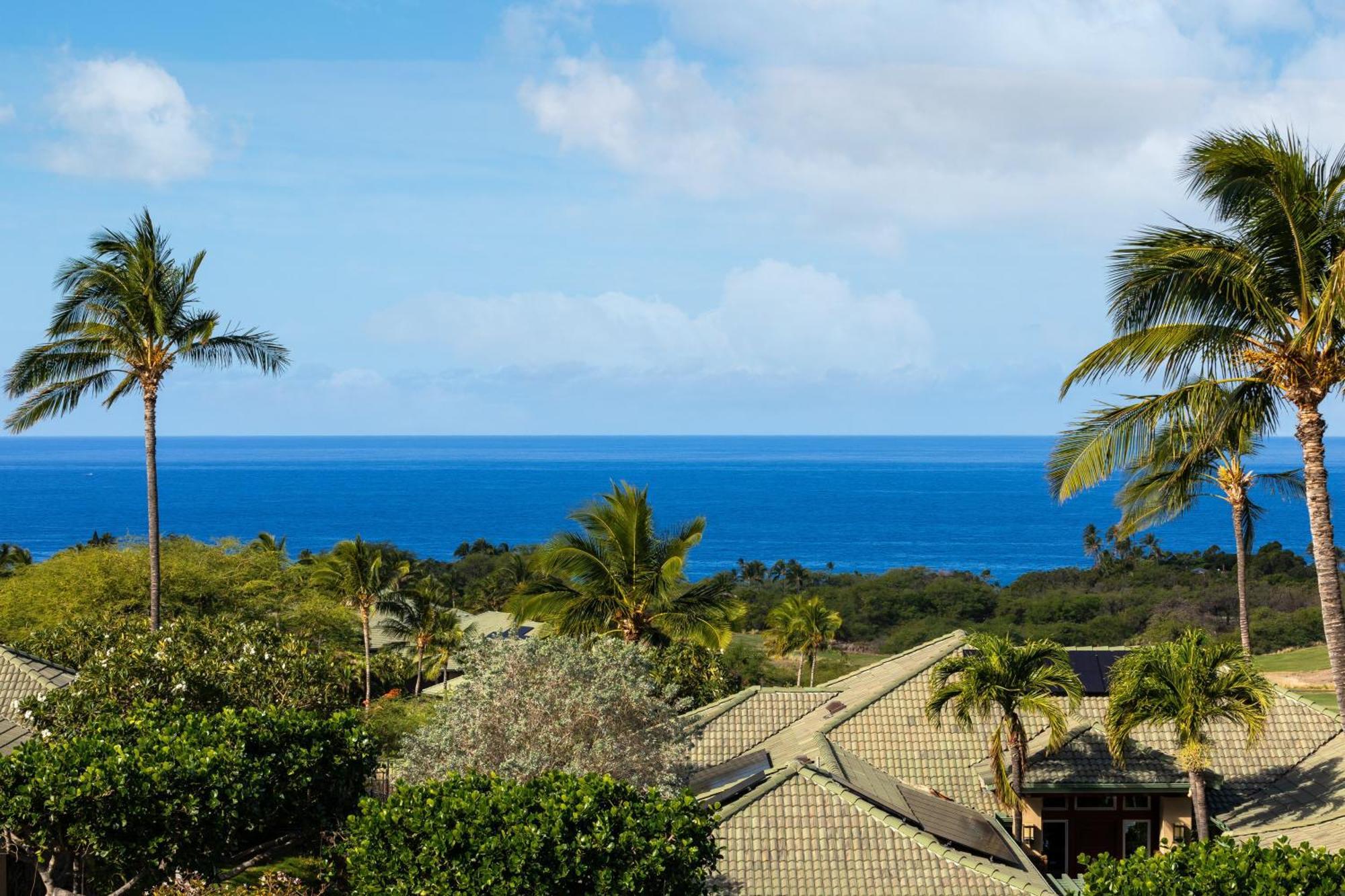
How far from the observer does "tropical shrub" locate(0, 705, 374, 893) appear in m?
15.6

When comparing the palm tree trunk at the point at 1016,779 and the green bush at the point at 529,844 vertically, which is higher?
the green bush at the point at 529,844

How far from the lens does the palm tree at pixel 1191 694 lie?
21.2 meters

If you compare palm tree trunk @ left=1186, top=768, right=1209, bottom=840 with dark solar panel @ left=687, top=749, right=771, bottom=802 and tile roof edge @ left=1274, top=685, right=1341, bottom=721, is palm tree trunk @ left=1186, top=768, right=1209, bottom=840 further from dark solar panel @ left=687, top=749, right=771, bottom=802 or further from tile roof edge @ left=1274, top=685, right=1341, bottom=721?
dark solar panel @ left=687, top=749, right=771, bottom=802

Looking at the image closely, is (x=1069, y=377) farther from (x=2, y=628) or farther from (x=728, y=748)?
(x=2, y=628)

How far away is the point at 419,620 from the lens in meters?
59.4

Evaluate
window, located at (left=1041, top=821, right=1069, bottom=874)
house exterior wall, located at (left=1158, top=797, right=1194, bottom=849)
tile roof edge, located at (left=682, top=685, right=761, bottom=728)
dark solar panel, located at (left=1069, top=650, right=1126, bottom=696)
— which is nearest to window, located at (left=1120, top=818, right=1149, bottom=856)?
house exterior wall, located at (left=1158, top=797, right=1194, bottom=849)

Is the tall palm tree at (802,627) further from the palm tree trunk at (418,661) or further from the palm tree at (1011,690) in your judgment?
the palm tree at (1011,690)

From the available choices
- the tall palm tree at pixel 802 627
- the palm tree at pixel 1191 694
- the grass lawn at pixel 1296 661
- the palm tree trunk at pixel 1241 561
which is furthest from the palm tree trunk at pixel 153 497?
the grass lawn at pixel 1296 661

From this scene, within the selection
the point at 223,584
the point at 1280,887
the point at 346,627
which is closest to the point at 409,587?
the point at 346,627

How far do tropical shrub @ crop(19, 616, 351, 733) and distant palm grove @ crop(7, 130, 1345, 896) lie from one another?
51mm

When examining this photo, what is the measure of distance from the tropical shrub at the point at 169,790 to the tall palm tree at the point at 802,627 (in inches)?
1503

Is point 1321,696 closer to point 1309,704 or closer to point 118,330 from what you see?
point 1309,704

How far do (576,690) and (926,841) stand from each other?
574cm

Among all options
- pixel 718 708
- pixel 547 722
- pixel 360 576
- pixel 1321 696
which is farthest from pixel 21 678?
pixel 1321 696
